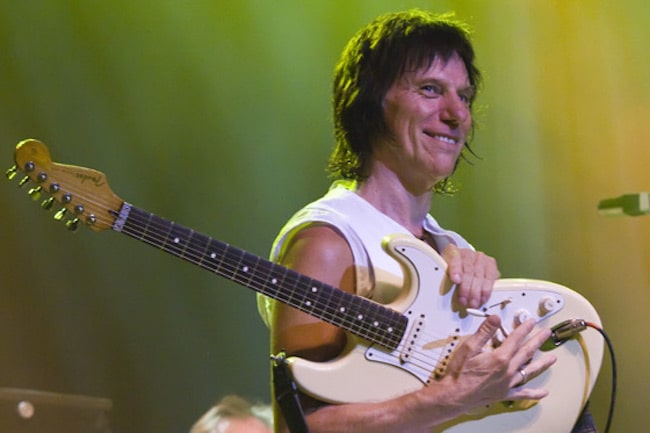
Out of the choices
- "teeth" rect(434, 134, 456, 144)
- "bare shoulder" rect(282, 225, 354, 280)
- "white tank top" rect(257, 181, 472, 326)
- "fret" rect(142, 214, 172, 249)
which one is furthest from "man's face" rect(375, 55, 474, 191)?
"fret" rect(142, 214, 172, 249)

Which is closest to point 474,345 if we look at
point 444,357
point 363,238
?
point 444,357

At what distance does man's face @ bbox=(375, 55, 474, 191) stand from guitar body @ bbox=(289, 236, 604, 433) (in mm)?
252

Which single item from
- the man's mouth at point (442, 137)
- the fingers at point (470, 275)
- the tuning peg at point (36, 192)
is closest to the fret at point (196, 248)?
the tuning peg at point (36, 192)

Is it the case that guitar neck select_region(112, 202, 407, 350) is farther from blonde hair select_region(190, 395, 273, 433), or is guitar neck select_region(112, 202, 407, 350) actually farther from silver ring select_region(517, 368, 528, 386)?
blonde hair select_region(190, 395, 273, 433)

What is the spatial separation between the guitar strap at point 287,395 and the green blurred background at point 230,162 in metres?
0.94

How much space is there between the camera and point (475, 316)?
1302mm

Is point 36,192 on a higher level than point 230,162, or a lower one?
higher

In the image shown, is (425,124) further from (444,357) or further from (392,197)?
(444,357)

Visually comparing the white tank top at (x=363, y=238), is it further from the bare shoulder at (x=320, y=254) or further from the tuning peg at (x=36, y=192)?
the tuning peg at (x=36, y=192)

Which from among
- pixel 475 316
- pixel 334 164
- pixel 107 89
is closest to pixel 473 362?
pixel 475 316

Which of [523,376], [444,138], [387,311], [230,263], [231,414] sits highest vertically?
[444,138]

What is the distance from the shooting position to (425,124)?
1479mm

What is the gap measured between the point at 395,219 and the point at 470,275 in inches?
9.5

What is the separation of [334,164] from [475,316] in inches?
17.6
